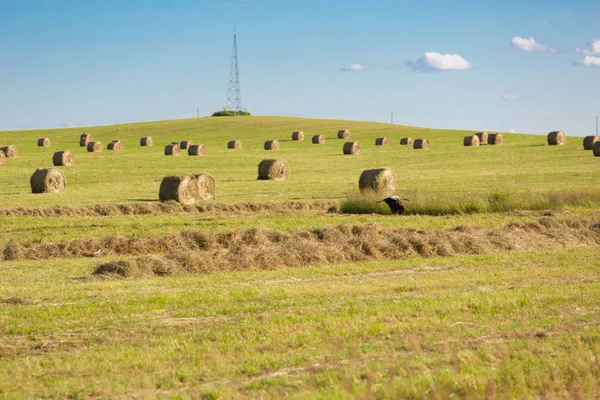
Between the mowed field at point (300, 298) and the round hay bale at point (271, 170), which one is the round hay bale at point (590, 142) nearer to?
the round hay bale at point (271, 170)

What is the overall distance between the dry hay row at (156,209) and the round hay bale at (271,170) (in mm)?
13284

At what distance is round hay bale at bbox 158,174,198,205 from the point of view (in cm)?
3703

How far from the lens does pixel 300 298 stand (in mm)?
14523

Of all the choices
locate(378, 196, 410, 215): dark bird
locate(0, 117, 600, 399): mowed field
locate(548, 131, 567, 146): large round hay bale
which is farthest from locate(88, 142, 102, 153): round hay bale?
locate(378, 196, 410, 215): dark bird

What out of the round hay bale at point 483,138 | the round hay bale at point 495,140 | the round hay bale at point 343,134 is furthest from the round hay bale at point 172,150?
the round hay bale at point 495,140

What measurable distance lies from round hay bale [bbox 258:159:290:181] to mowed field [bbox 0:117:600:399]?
9.81m

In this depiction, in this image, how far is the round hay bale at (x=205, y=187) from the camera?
38.4m

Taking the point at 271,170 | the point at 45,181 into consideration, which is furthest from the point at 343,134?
the point at 45,181

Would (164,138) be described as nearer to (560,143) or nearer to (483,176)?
(560,143)

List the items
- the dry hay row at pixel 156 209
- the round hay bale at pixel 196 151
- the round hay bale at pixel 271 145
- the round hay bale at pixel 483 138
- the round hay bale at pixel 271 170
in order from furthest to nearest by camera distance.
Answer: the round hay bale at pixel 483 138, the round hay bale at pixel 271 145, the round hay bale at pixel 196 151, the round hay bale at pixel 271 170, the dry hay row at pixel 156 209

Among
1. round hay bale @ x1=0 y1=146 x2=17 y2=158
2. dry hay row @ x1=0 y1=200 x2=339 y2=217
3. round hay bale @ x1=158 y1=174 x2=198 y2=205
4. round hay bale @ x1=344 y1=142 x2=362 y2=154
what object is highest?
round hay bale @ x1=0 y1=146 x2=17 y2=158

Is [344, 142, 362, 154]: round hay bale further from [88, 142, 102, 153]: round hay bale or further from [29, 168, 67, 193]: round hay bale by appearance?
[29, 168, 67, 193]: round hay bale

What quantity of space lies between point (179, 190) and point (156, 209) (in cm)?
390

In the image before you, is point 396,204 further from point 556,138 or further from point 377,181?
point 556,138
